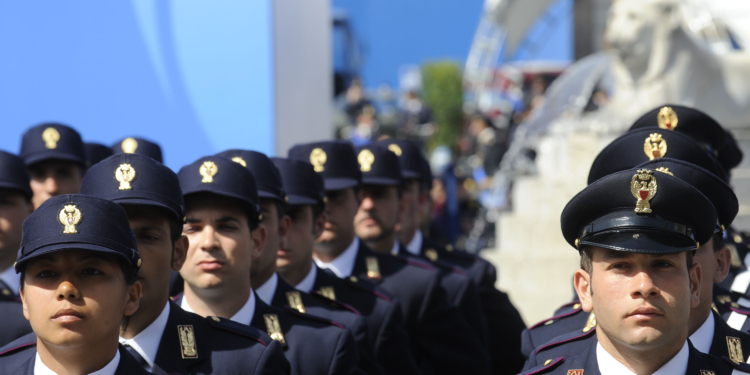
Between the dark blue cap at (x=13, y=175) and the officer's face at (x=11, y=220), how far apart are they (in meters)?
0.04

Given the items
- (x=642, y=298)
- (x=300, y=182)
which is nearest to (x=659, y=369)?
(x=642, y=298)

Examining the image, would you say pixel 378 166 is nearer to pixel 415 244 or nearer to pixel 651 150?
pixel 415 244

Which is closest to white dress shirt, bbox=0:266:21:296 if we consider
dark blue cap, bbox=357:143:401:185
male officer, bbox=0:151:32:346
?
male officer, bbox=0:151:32:346

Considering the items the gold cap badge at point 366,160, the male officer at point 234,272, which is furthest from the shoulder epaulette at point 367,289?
the gold cap badge at point 366,160

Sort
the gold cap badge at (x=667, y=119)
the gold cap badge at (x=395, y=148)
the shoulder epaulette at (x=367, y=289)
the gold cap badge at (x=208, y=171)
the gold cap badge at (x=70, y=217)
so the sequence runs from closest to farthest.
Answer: the gold cap badge at (x=70, y=217)
the gold cap badge at (x=208, y=171)
the gold cap badge at (x=667, y=119)
the shoulder epaulette at (x=367, y=289)
the gold cap badge at (x=395, y=148)

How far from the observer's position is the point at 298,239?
15.9 feet

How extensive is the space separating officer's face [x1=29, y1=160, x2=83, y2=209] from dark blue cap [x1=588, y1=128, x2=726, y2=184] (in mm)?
3084

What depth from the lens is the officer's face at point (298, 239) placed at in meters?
4.79

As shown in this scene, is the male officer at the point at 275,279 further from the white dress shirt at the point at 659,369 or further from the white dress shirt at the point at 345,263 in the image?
the white dress shirt at the point at 659,369

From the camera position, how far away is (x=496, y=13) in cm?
2095

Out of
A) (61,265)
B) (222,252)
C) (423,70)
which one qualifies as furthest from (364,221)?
(423,70)

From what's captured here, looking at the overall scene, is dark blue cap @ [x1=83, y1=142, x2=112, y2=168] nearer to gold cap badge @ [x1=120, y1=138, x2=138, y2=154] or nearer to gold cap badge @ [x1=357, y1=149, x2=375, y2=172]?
gold cap badge @ [x1=120, y1=138, x2=138, y2=154]

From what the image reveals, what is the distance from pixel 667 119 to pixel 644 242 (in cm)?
203

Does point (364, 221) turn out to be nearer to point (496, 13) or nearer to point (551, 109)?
point (551, 109)
